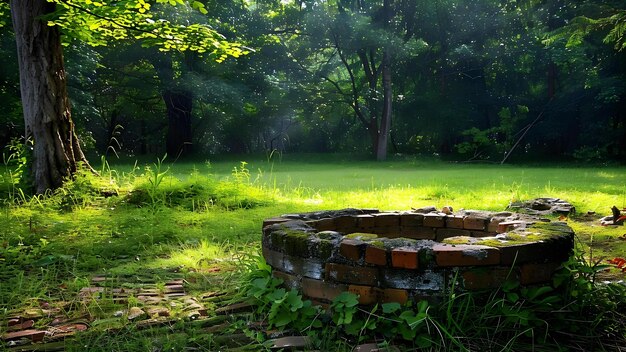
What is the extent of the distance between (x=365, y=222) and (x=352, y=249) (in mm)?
1071

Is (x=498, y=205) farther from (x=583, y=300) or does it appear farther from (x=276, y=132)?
(x=276, y=132)

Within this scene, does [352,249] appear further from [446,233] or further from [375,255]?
[446,233]

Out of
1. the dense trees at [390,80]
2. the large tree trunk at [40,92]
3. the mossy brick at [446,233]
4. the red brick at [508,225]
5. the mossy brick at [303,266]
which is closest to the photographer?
the mossy brick at [303,266]

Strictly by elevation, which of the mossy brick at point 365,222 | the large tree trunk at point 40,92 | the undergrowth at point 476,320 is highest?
the large tree trunk at point 40,92

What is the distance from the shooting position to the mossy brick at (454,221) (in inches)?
134

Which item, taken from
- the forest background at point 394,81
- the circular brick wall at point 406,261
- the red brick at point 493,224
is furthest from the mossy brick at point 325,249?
the forest background at point 394,81

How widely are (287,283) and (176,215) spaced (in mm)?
3383

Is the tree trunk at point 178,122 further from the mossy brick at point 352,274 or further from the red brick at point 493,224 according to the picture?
the mossy brick at point 352,274

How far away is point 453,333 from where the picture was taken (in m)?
2.21

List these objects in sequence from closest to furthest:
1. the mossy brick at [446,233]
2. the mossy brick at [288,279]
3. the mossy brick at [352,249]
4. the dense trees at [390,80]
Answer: the mossy brick at [352,249]
the mossy brick at [288,279]
the mossy brick at [446,233]
the dense trees at [390,80]

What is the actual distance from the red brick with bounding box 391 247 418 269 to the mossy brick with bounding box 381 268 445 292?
32 millimetres

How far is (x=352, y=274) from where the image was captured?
2430 mm

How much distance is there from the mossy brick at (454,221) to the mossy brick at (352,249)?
1.19 meters

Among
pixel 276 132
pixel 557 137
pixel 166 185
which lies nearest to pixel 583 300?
pixel 166 185
